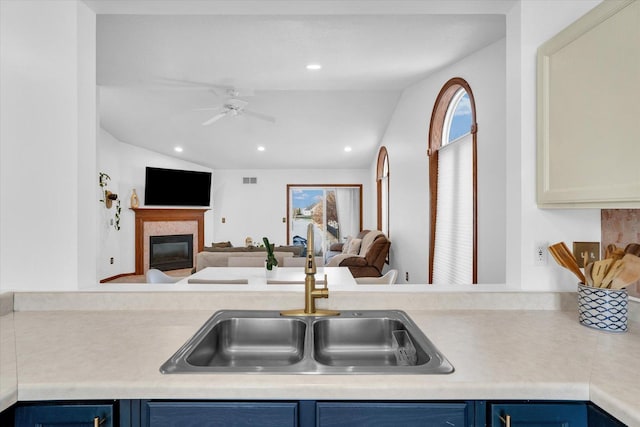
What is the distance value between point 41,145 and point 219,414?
1295 millimetres

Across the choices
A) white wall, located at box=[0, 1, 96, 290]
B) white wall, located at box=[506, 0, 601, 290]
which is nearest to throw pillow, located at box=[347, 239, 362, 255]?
white wall, located at box=[506, 0, 601, 290]

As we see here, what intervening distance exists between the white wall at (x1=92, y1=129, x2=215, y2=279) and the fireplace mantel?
0.09 meters

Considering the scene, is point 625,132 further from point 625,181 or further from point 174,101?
point 174,101

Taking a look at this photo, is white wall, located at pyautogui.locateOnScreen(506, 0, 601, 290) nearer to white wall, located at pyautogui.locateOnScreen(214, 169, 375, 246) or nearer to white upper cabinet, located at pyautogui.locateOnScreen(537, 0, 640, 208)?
white upper cabinet, located at pyautogui.locateOnScreen(537, 0, 640, 208)

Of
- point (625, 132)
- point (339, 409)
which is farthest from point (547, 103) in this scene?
point (339, 409)

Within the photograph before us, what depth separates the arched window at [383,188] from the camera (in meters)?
6.52

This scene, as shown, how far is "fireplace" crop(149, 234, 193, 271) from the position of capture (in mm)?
7395

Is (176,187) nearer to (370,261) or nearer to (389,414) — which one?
(370,261)

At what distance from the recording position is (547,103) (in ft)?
4.56

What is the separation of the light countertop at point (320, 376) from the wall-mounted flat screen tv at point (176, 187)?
6253 mm

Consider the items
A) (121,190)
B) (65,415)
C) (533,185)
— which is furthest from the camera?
(121,190)

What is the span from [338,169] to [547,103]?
7494 mm

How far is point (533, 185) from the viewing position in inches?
58.2

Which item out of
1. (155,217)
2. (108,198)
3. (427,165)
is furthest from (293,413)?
(155,217)
